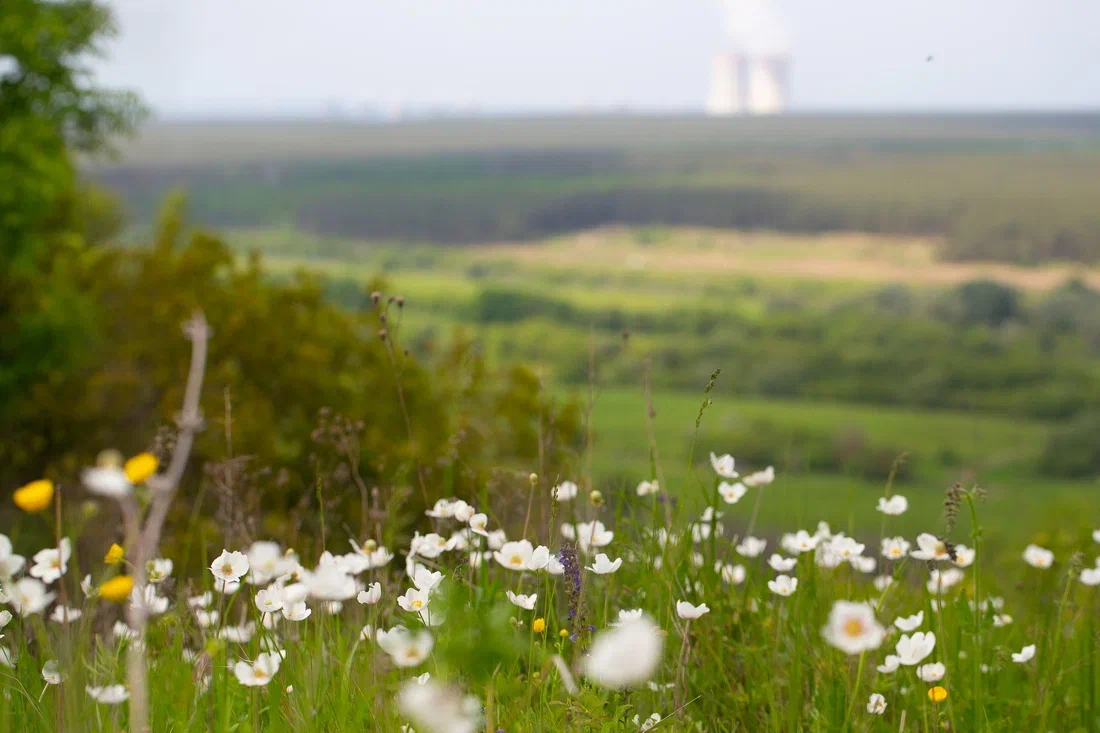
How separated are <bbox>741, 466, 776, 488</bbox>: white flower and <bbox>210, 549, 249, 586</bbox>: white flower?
5.34 feet

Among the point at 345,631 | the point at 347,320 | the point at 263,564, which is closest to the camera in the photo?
the point at 263,564

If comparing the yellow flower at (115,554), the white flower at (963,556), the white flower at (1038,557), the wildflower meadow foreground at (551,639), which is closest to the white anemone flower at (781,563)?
the wildflower meadow foreground at (551,639)

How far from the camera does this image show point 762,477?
331 cm

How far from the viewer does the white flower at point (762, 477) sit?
10.8 ft

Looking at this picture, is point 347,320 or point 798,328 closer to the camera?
point 347,320

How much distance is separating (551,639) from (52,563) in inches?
53.5

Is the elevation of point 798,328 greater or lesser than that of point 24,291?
lesser

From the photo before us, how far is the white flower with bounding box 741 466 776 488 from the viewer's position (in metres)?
3.30

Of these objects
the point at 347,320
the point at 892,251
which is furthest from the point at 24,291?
the point at 892,251

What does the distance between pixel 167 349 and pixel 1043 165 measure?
19570 cm

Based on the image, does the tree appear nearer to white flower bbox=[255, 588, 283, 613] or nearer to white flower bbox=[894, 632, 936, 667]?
white flower bbox=[255, 588, 283, 613]

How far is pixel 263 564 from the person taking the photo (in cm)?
178

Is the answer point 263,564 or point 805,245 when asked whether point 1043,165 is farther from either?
point 263,564

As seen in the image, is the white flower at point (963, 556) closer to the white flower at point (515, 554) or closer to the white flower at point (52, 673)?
the white flower at point (515, 554)
